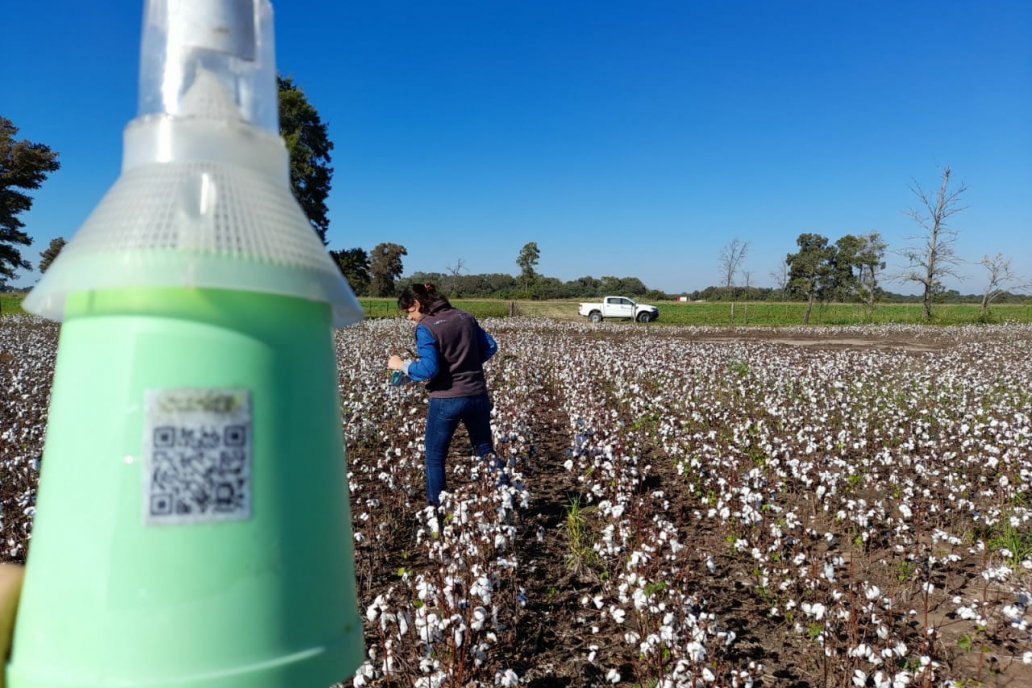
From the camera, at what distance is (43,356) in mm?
14812

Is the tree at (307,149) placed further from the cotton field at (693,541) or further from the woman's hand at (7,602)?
the woman's hand at (7,602)

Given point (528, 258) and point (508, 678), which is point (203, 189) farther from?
point (528, 258)

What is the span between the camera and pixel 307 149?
123 feet

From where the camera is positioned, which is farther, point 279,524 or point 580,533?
point 580,533

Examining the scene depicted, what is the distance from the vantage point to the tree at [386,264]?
73625mm

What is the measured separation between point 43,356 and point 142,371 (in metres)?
18.2

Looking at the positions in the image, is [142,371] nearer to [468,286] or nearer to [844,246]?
[844,246]

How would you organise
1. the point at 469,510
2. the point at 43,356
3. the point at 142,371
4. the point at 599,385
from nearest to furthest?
1. the point at 142,371
2. the point at 469,510
3. the point at 599,385
4. the point at 43,356

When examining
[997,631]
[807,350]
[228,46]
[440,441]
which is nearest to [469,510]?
[440,441]

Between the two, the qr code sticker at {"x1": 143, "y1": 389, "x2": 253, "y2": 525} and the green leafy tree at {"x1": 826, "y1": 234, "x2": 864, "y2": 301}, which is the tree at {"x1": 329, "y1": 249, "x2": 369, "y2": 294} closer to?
the qr code sticker at {"x1": 143, "y1": 389, "x2": 253, "y2": 525}

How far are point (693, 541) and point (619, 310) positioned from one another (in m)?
39.5

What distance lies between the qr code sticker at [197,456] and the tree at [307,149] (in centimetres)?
3756

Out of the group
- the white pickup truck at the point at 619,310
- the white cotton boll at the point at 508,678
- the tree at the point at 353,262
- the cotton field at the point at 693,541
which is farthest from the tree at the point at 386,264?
the white cotton boll at the point at 508,678

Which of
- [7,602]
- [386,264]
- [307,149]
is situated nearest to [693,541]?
[7,602]
